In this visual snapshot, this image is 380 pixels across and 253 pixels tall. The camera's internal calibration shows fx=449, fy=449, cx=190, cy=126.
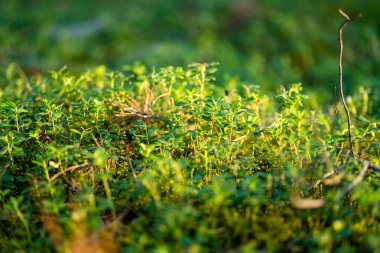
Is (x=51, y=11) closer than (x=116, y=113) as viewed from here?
No

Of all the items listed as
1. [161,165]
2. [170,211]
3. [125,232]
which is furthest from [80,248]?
[161,165]

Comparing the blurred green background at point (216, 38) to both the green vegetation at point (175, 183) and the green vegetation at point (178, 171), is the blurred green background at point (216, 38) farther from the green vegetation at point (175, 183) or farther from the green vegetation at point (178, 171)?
the green vegetation at point (175, 183)

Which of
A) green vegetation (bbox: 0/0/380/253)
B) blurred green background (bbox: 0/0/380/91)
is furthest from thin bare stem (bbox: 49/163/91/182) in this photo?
blurred green background (bbox: 0/0/380/91)

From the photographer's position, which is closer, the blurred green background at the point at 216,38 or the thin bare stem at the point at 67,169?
the thin bare stem at the point at 67,169

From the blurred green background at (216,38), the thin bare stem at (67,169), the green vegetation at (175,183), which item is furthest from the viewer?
the blurred green background at (216,38)

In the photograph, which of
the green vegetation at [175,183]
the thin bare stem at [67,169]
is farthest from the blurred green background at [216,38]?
the thin bare stem at [67,169]

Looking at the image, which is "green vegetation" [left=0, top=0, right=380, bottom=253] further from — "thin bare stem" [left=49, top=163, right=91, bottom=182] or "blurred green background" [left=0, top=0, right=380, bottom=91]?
"blurred green background" [left=0, top=0, right=380, bottom=91]

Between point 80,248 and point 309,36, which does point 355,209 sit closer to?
point 80,248

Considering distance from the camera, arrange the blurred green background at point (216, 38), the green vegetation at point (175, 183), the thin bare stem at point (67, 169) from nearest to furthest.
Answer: the green vegetation at point (175, 183) < the thin bare stem at point (67, 169) < the blurred green background at point (216, 38)
